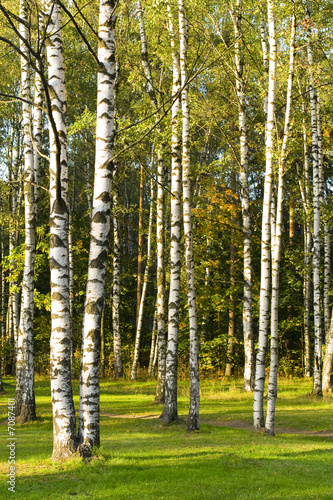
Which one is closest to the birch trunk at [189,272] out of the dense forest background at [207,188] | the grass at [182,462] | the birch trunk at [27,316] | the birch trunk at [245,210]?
the grass at [182,462]

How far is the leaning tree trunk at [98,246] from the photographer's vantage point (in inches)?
248

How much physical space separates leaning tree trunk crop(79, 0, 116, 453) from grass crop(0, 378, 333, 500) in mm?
591

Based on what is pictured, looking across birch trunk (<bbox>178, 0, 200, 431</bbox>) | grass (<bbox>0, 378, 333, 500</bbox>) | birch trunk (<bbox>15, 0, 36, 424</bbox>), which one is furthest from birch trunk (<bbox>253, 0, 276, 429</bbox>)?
birch trunk (<bbox>15, 0, 36, 424</bbox>)

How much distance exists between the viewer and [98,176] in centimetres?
659

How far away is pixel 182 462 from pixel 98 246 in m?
3.28

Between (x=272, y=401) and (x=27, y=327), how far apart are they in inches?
233

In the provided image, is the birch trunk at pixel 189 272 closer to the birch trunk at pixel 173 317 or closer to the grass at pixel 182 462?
the birch trunk at pixel 173 317

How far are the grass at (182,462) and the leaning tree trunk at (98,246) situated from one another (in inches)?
23.3

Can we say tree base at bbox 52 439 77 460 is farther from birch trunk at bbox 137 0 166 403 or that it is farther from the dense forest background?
birch trunk at bbox 137 0 166 403

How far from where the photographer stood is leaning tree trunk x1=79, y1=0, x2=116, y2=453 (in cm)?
629

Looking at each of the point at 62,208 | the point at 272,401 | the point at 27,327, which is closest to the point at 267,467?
the point at 272,401

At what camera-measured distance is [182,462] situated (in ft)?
22.3

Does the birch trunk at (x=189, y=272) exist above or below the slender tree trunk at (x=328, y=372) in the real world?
above

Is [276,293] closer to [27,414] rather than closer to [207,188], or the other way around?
[27,414]
